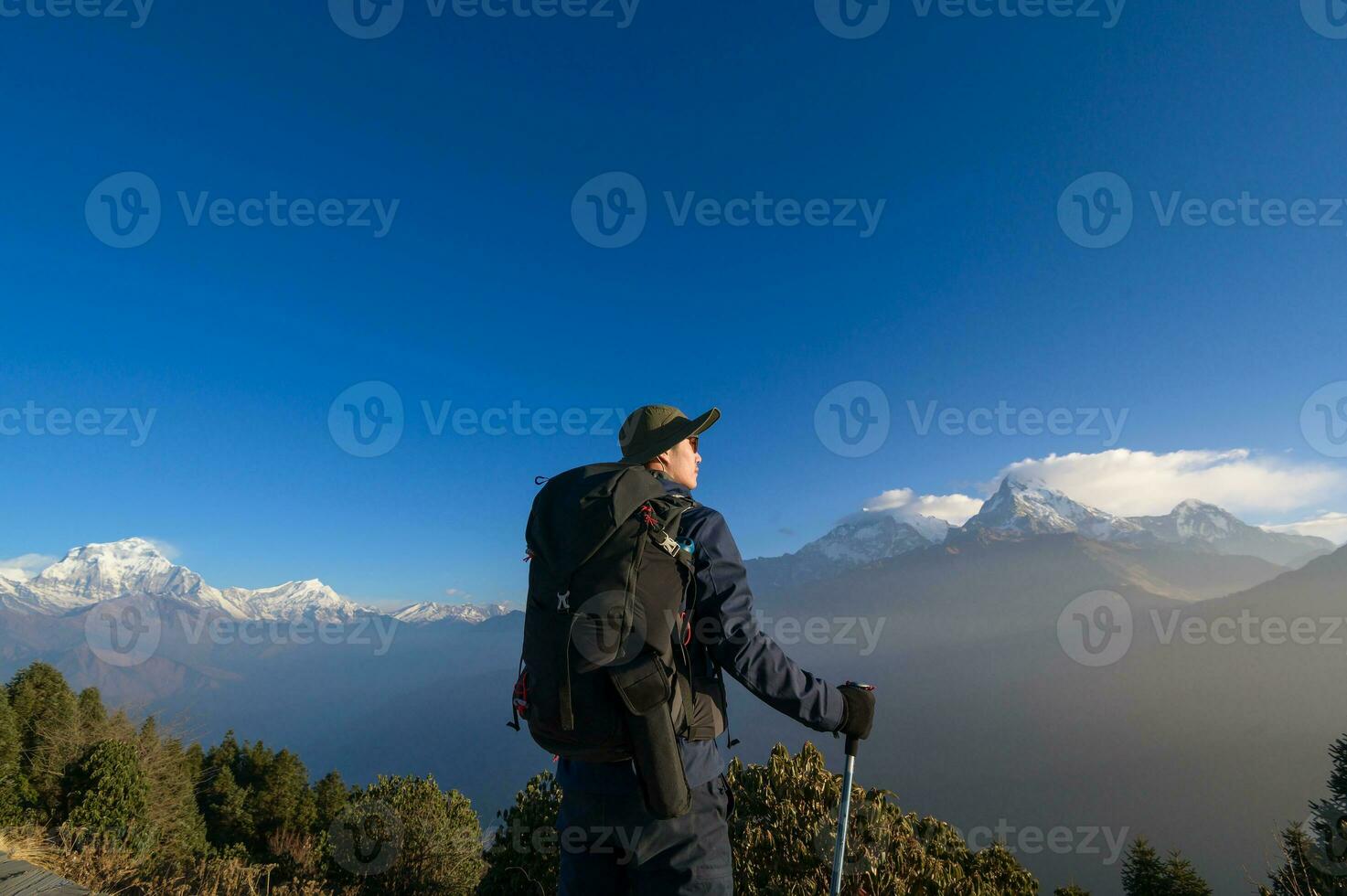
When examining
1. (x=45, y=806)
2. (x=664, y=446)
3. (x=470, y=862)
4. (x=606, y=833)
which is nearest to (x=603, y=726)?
(x=606, y=833)

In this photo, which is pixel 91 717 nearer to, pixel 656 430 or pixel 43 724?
pixel 43 724

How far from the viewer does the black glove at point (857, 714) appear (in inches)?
120

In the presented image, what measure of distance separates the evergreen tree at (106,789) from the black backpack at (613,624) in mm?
28206

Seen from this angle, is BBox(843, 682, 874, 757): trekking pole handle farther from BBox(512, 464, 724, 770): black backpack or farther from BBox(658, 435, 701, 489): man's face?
BBox(658, 435, 701, 489): man's face

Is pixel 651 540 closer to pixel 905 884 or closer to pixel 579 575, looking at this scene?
pixel 579 575

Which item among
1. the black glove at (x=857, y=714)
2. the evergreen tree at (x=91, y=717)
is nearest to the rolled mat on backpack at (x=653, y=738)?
the black glove at (x=857, y=714)

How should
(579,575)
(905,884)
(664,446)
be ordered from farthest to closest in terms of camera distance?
(905,884), (664,446), (579,575)

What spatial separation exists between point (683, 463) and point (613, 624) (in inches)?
44.1

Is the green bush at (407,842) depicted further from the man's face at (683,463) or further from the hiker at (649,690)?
the man's face at (683,463)

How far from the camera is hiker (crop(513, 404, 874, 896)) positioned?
2.66m

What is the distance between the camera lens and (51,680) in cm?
4275

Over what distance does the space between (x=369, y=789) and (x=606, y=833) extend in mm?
30128

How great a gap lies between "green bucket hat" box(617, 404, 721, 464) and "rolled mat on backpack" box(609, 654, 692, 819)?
43.2 inches

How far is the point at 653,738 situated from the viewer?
104 inches
